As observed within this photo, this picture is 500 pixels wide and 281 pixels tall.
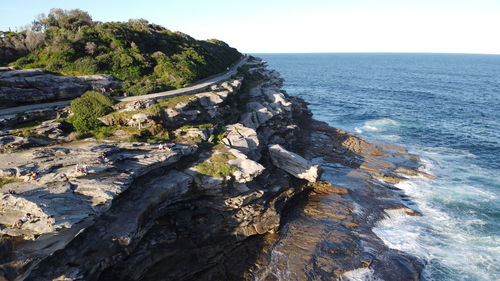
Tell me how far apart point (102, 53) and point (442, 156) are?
5023 centimetres

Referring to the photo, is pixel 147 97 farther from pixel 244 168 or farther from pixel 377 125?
pixel 377 125

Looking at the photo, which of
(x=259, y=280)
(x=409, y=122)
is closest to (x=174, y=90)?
(x=259, y=280)

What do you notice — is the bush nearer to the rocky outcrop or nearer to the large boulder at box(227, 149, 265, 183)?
the rocky outcrop

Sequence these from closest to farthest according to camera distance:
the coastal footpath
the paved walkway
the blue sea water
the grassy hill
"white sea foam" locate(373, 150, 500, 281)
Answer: the coastal footpath → "white sea foam" locate(373, 150, 500, 281) → the blue sea water → the paved walkway → the grassy hill

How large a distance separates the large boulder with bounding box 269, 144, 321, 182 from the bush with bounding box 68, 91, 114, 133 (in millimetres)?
17248

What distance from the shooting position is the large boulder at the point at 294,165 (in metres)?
29.9

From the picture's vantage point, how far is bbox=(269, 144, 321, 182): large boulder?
29.9 m

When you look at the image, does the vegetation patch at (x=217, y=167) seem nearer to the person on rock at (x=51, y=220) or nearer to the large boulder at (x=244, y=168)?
the large boulder at (x=244, y=168)

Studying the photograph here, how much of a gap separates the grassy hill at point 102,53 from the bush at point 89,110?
5822 millimetres

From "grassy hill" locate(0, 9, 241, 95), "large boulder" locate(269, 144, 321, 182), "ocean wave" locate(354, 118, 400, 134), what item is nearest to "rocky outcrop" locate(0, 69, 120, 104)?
"grassy hill" locate(0, 9, 241, 95)

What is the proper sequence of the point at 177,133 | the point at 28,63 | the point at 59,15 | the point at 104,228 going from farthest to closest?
the point at 59,15
the point at 28,63
the point at 177,133
the point at 104,228

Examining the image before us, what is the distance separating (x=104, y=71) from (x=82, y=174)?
75.0 ft

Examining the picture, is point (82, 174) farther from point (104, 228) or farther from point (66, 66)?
point (66, 66)

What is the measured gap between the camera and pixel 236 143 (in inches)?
1075
